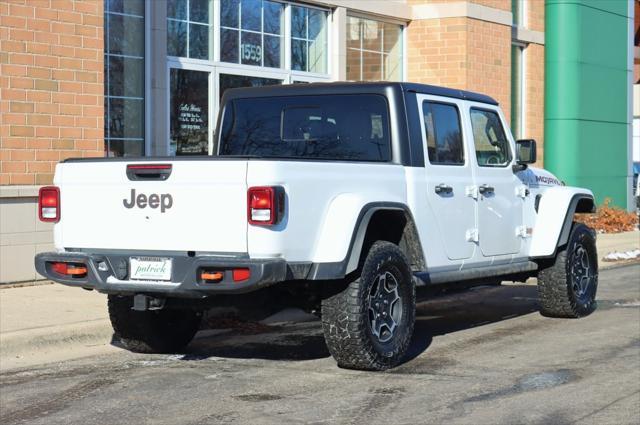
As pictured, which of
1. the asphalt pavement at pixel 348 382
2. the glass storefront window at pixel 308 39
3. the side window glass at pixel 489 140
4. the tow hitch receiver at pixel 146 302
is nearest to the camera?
the asphalt pavement at pixel 348 382

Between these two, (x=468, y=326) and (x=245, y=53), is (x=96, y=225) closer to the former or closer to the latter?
(x=468, y=326)

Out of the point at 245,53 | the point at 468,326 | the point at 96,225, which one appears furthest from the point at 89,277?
the point at 245,53

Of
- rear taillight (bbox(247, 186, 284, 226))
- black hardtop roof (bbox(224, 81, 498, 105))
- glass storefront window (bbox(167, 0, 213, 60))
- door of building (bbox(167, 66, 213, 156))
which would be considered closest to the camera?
rear taillight (bbox(247, 186, 284, 226))

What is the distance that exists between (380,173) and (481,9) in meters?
12.7

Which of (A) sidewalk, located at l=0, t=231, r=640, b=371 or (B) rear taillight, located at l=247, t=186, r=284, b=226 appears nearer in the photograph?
(B) rear taillight, located at l=247, t=186, r=284, b=226

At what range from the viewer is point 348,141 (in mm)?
8688

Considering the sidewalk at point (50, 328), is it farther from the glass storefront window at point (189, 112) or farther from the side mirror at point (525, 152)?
the glass storefront window at point (189, 112)

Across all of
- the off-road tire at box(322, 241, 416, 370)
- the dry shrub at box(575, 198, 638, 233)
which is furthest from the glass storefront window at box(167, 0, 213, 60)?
the dry shrub at box(575, 198, 638, 233)

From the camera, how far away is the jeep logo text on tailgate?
7391 mm

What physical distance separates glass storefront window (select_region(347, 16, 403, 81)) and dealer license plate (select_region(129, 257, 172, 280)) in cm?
1140

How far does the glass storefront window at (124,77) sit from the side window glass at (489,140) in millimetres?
5923

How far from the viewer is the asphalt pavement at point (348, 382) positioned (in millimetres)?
6566

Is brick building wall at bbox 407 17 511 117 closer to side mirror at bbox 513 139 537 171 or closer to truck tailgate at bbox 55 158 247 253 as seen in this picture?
side mirror at bbox 513 139 537 171

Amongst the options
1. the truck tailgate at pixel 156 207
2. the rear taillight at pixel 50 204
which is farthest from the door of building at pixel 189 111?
the truck tailgate at pixel 156 207
